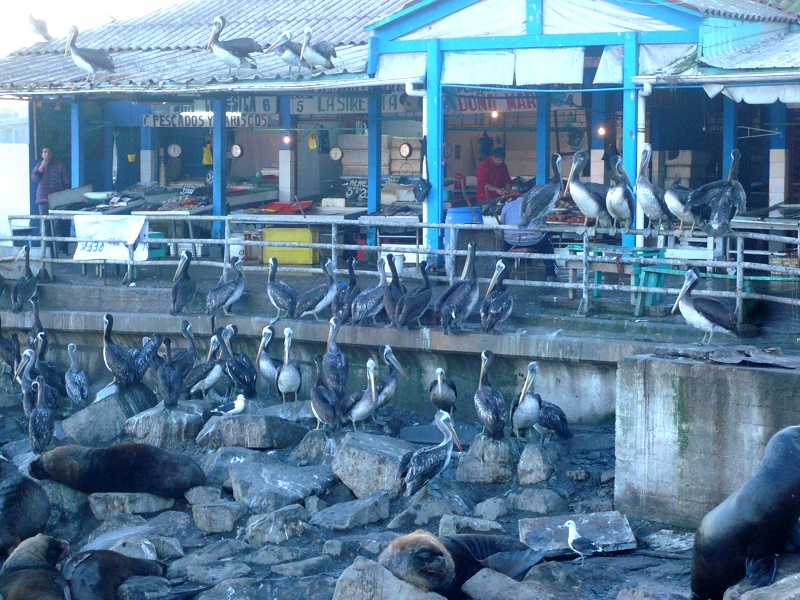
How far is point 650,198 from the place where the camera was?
44.2 feet

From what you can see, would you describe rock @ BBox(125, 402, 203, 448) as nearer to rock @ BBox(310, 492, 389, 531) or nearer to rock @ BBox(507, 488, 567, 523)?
rock @ BBox(310, 492, 389, 531)

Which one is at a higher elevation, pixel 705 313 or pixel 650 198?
pixel 650 198

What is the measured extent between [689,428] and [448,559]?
282 cm

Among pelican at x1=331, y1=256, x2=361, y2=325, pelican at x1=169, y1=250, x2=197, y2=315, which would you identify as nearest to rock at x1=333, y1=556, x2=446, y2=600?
pelican at x1=331, y1=256, x2=361, y2=325

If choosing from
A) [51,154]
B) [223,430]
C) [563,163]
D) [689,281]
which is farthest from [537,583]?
[51,154]

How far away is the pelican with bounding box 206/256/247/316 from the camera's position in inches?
586

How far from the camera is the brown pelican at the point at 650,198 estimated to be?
13477mm

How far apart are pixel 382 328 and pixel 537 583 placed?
563 cm

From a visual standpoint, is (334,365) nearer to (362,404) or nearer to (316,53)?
(362,404)

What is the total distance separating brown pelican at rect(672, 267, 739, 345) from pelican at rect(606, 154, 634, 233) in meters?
1.61

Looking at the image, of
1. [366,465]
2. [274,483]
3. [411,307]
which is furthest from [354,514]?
[411,307]

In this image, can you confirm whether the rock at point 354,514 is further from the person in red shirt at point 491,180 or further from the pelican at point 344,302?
the person in red shirt at point 491,180

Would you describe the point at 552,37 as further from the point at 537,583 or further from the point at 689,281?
the point at 537,583

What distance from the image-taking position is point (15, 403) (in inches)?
625
